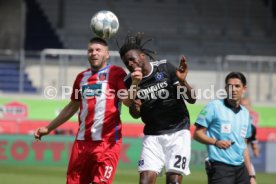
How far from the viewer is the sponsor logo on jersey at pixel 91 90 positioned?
354 inches

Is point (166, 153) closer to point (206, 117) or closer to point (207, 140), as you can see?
point (207, 140)

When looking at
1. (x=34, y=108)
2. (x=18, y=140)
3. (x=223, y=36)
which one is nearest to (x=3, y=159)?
(x=18, y=140)

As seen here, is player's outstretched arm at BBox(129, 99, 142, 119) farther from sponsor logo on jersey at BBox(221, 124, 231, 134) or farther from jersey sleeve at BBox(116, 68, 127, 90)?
sponsor logo on jersey at BBox(221, 124, 231, 134)

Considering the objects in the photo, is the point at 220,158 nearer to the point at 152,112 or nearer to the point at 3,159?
the point at 152,112

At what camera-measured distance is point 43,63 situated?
2683 cm

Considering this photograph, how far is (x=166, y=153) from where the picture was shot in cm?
952

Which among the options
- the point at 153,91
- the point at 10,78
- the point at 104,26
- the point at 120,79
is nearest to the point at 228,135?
the point at 153,91

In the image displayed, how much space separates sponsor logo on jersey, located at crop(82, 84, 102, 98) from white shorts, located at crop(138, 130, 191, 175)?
0.97m

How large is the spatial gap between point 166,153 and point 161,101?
2.07 ft

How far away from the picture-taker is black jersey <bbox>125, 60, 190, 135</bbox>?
945 centimetres

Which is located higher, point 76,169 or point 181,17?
point 181,17

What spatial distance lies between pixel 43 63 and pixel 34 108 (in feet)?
6.13

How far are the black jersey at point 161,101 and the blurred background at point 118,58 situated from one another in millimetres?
7788

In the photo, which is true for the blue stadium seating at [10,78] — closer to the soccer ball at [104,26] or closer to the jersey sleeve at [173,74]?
the soccer ball at [104,26]
